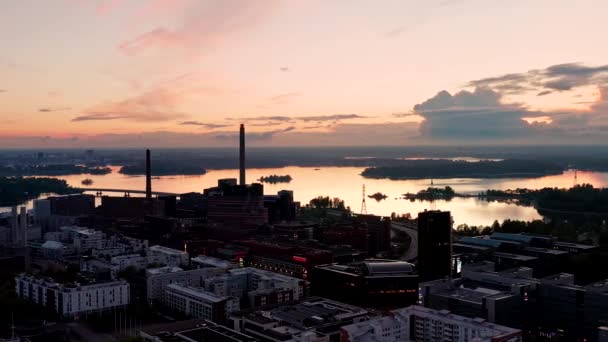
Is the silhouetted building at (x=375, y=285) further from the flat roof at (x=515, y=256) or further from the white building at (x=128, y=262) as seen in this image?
the white building at (x=128, y=262)

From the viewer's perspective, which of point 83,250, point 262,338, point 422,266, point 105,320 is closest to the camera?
point 262,338

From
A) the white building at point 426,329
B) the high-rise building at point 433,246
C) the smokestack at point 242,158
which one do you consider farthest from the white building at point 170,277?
the smokestack at point 242,158

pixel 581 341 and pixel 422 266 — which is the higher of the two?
pixel 422 266

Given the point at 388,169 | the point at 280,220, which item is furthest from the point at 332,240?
the point at 388,169

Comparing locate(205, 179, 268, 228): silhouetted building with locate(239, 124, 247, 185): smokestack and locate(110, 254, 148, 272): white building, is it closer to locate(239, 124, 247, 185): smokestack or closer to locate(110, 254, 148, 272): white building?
locate(239, 124, 247, 185): smokestack

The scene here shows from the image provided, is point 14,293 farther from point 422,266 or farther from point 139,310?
point 422,266
